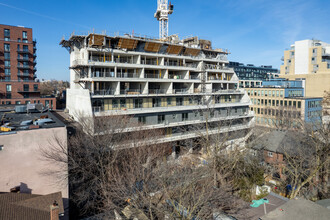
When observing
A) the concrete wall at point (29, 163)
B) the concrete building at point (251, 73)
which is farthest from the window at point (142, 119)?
the concrete building at point (251, 73)

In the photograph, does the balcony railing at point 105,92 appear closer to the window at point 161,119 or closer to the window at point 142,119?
the window at point 142,119

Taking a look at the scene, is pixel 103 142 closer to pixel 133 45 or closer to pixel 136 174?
pixel 136 174

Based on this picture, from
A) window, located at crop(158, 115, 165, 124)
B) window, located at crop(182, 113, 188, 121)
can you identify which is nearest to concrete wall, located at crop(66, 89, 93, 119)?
window, located at crop(158, 115, 165, 124)

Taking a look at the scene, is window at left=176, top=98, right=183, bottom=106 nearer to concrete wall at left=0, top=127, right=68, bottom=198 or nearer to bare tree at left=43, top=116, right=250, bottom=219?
bare tree at left=43, top=116, right=250, bottom=219

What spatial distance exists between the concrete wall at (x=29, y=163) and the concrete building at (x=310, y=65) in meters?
76.1

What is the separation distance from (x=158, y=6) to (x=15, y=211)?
44027 mm

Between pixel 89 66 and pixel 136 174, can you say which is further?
pixel 89 66

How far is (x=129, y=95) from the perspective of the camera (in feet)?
114

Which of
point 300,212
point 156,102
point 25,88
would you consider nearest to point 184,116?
point 156,102

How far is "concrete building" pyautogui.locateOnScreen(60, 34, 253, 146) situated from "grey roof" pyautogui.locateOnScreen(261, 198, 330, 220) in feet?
59.4

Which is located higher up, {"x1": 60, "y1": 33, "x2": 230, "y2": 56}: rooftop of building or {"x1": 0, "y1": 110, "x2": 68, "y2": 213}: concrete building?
{"x1": 60, "y1": 33, "x2": 230, "y2": 56}: rooftop of building

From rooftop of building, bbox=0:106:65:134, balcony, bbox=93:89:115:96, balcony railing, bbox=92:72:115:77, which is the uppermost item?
balcony railing, bbox=92:72:115:77

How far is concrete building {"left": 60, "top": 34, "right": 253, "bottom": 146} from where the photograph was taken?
111 feet

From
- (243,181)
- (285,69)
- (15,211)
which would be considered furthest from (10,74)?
(285,69)
